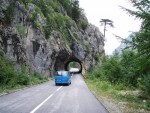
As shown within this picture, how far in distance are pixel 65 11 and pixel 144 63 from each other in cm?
5150

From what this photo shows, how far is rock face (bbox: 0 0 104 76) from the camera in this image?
1168 inches

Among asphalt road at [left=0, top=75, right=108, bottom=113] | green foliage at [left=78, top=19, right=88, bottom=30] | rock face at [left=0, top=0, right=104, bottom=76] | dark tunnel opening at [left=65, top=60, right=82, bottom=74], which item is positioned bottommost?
asphalt road at [left=0, top=75, right=108, bottom=113]

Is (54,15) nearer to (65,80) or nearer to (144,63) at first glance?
(65,80)

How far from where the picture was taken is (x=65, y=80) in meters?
31.6

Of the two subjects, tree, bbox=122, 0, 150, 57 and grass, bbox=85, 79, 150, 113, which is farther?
grass, bbox=85, 79, 150, 113

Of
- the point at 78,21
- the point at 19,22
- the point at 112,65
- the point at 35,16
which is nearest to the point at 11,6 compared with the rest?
the point at 19,22

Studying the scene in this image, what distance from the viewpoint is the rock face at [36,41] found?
97.3ft

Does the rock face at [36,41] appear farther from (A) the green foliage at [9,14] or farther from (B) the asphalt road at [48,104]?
(B) the asphalt road at [48,104]

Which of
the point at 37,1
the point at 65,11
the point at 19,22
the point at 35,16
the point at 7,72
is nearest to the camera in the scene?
the point at 7,72

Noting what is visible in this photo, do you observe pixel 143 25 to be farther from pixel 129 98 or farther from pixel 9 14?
pixel 9 14

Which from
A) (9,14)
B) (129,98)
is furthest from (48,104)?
(9,14)

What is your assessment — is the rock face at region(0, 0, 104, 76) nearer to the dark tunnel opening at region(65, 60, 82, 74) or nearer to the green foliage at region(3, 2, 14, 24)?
the green foliage at region(3, 2, 14, 24)

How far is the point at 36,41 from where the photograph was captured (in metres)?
40.7

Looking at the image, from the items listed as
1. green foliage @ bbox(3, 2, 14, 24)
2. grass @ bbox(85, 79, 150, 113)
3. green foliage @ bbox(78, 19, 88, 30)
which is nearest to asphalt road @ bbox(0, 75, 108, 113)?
grass @ bbox(85, 79, 150, 113)
